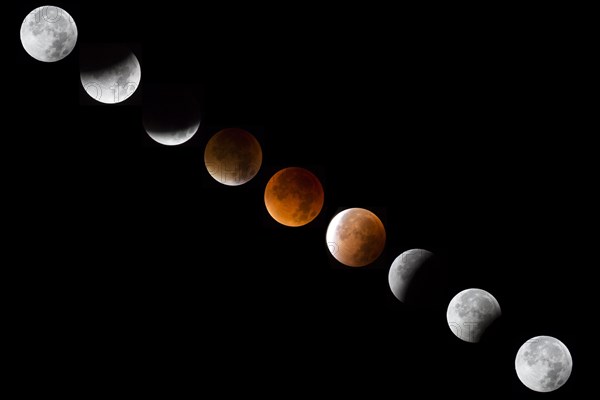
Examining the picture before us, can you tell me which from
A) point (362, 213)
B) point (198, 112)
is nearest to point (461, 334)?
point (362, 213)

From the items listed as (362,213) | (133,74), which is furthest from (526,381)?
(133,74)

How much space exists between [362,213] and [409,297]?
759 millimetres

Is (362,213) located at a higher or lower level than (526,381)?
higher

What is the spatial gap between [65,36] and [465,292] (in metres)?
3.65

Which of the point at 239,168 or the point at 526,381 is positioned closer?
the point at 526,381

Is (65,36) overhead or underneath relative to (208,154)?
overhead

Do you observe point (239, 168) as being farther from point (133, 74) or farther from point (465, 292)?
point (465, 292)

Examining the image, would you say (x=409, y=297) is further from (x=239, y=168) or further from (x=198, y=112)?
(x=198, y=112)

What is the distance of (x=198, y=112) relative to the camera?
505 centimetres

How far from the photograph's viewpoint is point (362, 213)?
5.05 meters

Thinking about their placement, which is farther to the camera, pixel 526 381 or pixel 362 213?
pixel 362 213

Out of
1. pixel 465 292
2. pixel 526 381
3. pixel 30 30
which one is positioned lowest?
pixel 526 381

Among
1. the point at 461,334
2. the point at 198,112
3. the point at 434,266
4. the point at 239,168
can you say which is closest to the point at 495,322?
the point at 461,334

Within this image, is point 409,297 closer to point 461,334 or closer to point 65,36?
point 461,334
